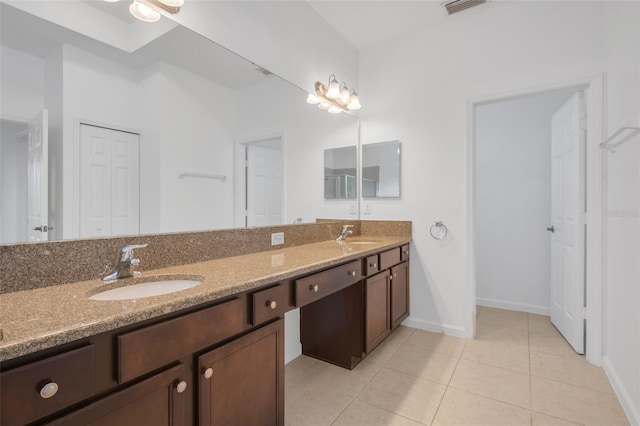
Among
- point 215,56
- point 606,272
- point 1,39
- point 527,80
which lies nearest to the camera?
point 1,39

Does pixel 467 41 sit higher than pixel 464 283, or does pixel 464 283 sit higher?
pixel 467 41

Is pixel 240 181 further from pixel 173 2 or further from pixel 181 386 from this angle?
pixel 181 386

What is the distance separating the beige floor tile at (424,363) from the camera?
2010mm

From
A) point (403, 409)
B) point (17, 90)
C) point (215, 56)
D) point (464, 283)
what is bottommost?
point (403, 409)

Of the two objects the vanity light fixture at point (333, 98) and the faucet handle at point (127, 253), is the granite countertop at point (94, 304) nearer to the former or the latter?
the faucet handle at point (127, 253)

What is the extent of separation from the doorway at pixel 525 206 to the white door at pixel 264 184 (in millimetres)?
1820

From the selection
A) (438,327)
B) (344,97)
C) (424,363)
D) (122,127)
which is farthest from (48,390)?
(438,327)

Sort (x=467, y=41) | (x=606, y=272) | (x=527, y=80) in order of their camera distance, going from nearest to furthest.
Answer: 1. (x=606, y=272)
2. (x=527, y=80)
3. (x=467, y=41)

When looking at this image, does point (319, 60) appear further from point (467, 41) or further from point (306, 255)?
point (306, 255)

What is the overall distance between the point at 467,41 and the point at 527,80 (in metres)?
0.60

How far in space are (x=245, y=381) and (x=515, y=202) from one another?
10.7 ft

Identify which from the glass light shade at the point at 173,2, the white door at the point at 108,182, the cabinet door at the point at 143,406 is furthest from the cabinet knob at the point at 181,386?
the glass light shade at the point at 173,2

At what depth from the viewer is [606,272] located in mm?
2061

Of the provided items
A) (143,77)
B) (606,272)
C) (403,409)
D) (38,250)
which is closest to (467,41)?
(606,272)
